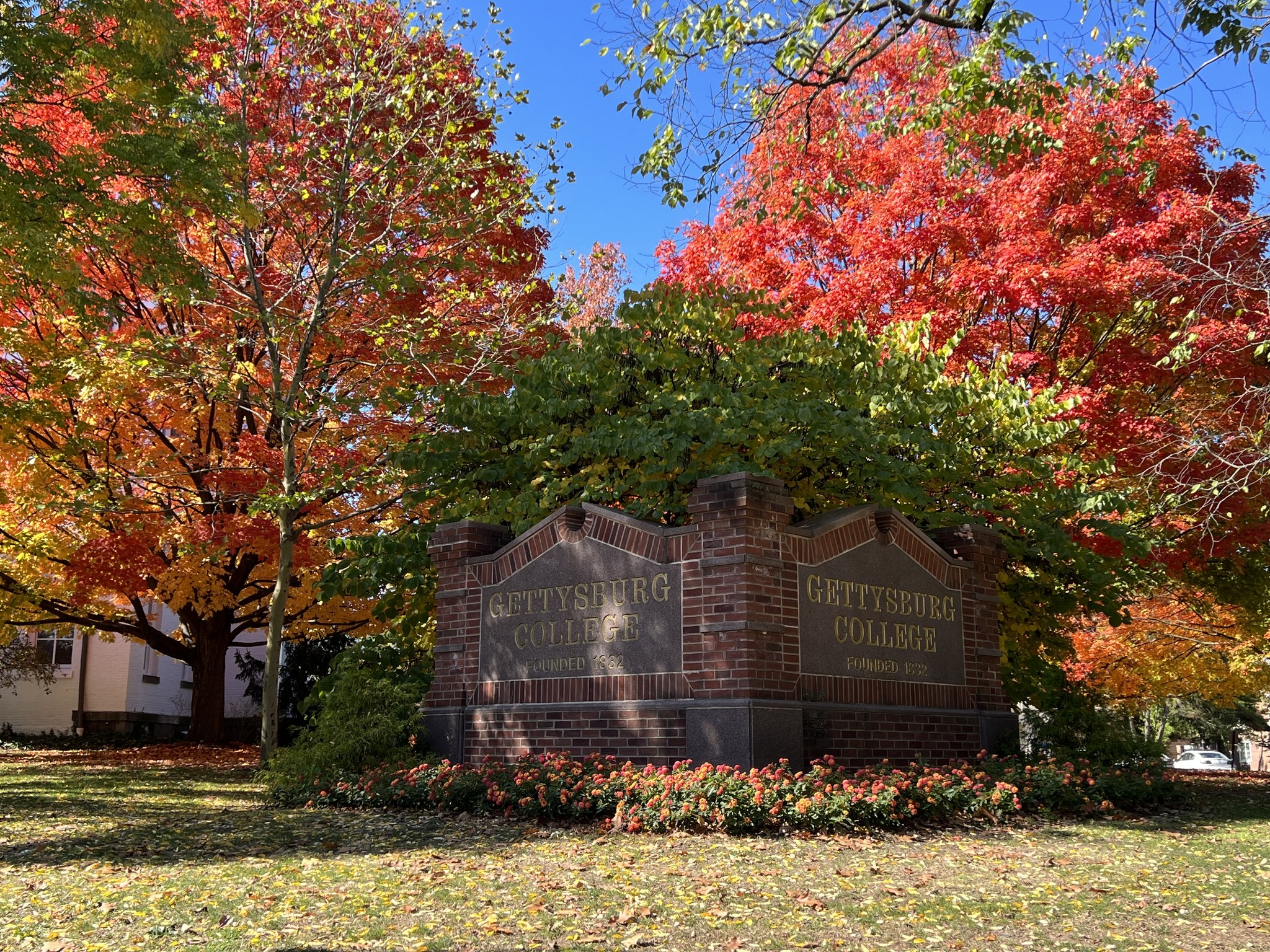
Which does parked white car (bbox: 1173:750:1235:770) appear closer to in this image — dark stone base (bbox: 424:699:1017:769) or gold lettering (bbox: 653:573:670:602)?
dark stone base (bbox: 424:699:1017:769)

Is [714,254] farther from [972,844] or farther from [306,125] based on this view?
[972,844]

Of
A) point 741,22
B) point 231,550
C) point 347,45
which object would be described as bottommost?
point 231,550

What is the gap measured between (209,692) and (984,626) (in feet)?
56.3

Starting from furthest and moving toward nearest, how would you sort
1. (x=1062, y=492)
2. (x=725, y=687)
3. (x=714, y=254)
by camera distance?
(x=714, y=254) < (x=1062, y=492) < (x=725, y=687)

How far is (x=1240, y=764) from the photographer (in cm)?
5378

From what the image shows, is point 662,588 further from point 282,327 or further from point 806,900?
point 282,327

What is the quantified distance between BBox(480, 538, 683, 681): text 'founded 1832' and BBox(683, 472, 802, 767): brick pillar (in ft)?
1.02

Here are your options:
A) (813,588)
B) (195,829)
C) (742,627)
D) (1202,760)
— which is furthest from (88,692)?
(1202,760)

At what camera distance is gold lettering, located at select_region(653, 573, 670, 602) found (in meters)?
10.5

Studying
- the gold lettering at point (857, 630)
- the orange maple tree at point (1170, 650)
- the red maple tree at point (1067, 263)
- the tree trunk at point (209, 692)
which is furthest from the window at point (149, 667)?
the gold lettering at point (857, 630)

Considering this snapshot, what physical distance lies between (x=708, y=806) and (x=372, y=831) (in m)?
2.71

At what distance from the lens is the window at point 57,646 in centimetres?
3089

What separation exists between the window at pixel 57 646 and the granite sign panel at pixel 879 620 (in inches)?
1041

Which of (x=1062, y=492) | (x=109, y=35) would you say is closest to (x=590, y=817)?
(x=1062, y=492)
